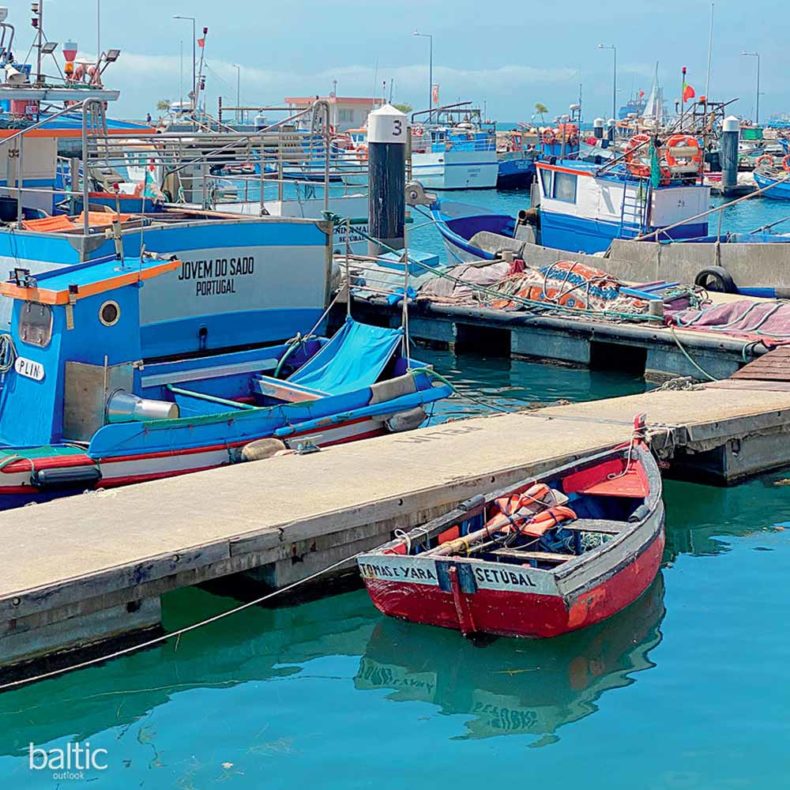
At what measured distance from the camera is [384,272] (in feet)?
78.1

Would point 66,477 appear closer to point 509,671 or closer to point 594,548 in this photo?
point 509,671

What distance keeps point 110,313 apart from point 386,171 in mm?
6344

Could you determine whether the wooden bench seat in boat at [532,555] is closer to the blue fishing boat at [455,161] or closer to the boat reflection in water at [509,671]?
the boat reflection in water at [509,671]

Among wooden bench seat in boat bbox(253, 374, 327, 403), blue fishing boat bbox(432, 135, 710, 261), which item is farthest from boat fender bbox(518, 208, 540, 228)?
wooden bench seat in boat bbox(253, 374, 327, 403)

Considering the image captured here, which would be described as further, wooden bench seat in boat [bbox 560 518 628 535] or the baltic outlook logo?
wooden bench seat in boat [bbox 560 518 628 535]

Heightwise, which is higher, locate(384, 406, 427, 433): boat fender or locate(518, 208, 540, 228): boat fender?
locate(518, 208, 540, 228): boat fender

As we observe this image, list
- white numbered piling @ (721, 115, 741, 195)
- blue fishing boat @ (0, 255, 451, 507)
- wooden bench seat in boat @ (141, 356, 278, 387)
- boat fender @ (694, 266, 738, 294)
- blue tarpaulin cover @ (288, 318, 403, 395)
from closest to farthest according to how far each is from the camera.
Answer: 1. blue fishing boat @ (0, 255, 451, 507)
2. wooden bench seat in boat @ (141, 356, 278, 387)
3. blue tarpaulin cover @ (288, 318, 403, 395)
4. boat fender @ (694, 266, 738, 294)
5. white numbered piling @ (721, 115, 741, 195)

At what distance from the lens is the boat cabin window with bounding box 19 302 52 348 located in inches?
480

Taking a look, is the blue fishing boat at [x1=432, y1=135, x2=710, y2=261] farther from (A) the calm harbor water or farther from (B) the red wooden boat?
(A) the calm harbor water

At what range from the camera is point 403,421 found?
13.8 m

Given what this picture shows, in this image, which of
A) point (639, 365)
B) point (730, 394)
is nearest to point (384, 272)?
point (639, 365)

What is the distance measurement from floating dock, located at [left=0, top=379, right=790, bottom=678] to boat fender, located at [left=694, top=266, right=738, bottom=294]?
8.90 metres

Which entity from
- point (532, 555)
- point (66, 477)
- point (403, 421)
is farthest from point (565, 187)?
point (532, 555)

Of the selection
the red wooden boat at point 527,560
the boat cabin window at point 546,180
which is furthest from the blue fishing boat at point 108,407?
the boat cabin window at point 546,180
